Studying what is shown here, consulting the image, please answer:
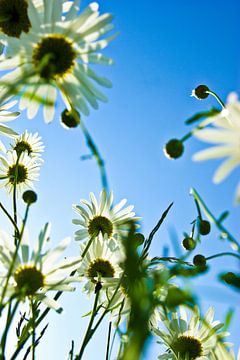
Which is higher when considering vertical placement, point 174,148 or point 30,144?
point 30,144

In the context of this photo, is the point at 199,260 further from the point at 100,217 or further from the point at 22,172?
the point at 22,172

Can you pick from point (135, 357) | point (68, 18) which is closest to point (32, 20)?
point (68, 18)

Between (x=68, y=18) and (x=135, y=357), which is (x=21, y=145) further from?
(x=135, y=357)

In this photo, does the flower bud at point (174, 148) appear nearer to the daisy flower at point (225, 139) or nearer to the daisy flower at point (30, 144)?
the daisy flower at point (225, 139)

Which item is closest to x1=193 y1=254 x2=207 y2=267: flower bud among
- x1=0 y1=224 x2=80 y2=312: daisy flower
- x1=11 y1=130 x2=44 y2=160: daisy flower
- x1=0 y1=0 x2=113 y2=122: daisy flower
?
x1=0 y1=224 x2=80 y2=312: daisy flower

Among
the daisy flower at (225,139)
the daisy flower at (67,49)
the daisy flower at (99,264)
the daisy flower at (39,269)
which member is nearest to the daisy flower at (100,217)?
the daisy flower at (99,264)

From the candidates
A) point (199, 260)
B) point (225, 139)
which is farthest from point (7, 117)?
point (225, 139)

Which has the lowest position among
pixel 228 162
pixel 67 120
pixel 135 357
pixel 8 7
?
pixel 135 357
